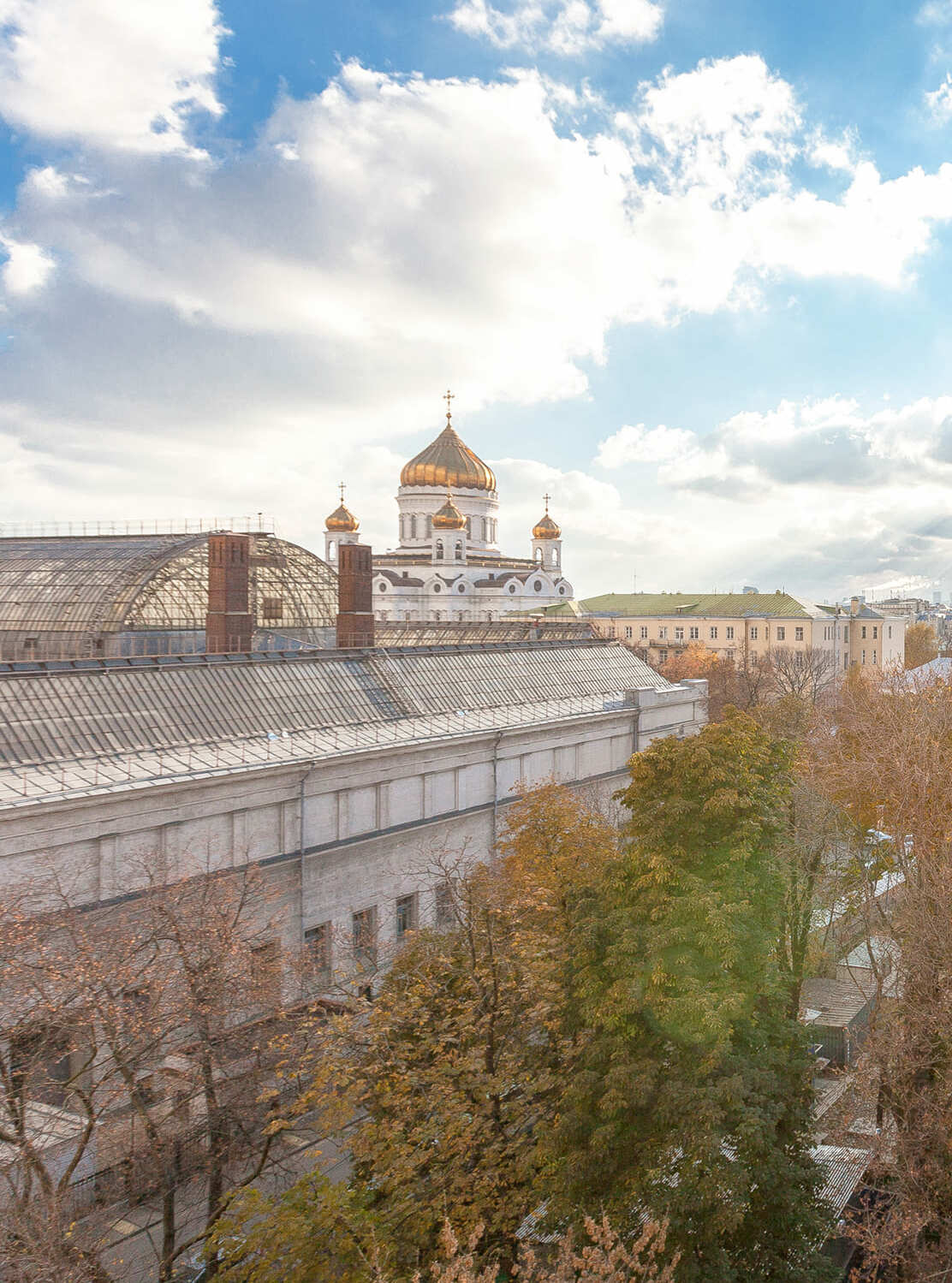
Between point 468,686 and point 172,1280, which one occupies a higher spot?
point 468,686

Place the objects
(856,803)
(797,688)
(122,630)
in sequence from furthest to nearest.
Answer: (797,688) → (122,630) → (856,803)

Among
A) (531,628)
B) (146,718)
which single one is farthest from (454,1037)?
(531,628)

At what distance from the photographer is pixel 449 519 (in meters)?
103

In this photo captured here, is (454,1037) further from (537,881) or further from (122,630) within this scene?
(122,630)

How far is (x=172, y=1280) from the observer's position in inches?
670

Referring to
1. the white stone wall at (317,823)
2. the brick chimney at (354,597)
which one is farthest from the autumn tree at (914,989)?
the brick chimney at (354,597)

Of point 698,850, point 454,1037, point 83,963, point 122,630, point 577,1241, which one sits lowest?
point 577,1241

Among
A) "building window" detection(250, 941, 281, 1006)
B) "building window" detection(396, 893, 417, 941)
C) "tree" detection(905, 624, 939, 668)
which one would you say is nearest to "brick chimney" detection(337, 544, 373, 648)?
"building window" detection(396, 893, 417, 941)

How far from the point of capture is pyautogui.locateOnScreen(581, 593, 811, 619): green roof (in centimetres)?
11444

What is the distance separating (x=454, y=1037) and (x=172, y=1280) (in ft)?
21.2

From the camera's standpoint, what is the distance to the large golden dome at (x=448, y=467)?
110m

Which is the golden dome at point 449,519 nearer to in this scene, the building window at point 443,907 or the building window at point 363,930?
the building window at point 443,907

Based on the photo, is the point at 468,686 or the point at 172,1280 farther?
the point at 468,686

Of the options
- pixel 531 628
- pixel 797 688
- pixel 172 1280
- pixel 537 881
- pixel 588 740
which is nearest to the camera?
pixel 172 1280
